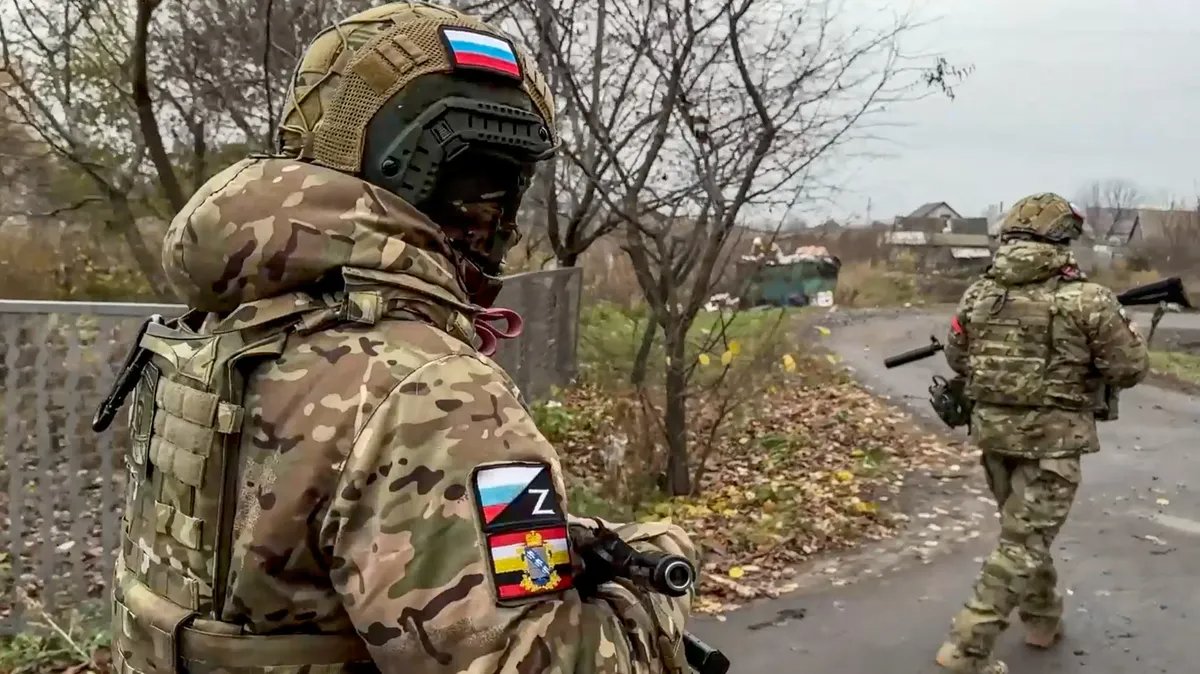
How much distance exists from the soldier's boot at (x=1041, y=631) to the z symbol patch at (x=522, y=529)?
429 centimetres

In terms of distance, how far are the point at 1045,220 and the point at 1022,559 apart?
158cm

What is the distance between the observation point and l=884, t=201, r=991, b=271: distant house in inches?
1256

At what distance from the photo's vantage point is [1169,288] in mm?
5574

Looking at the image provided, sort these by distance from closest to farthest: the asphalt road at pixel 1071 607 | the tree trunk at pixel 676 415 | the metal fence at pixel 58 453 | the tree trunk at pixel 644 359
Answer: the metal fence at pixel 58 453 → the asphalt road at pixel 1071 607 → the tree trunk at pixel 676 415 → the tree trunk at pixel 644 359

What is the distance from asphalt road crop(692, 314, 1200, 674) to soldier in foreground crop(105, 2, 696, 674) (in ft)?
12.1

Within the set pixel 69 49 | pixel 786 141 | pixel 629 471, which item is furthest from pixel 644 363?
pixel 69 49

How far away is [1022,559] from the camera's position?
15.2 feet

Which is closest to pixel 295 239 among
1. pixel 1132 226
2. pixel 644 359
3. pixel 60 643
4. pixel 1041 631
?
pixel 60 643

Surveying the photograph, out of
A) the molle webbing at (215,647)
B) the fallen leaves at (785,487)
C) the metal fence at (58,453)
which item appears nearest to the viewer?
the molle webbing at (215,647)

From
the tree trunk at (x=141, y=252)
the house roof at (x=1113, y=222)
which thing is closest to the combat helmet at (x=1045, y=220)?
the tree trunk at (x=141, y=252)

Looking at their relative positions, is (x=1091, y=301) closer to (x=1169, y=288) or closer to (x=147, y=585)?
(x=1169, y=288)

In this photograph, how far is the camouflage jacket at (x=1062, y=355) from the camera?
4.59 metres

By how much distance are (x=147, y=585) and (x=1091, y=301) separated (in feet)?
13.9

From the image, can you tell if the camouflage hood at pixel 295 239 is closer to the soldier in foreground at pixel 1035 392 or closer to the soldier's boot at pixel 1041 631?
the soldier in foreground at pixel 1035 392
